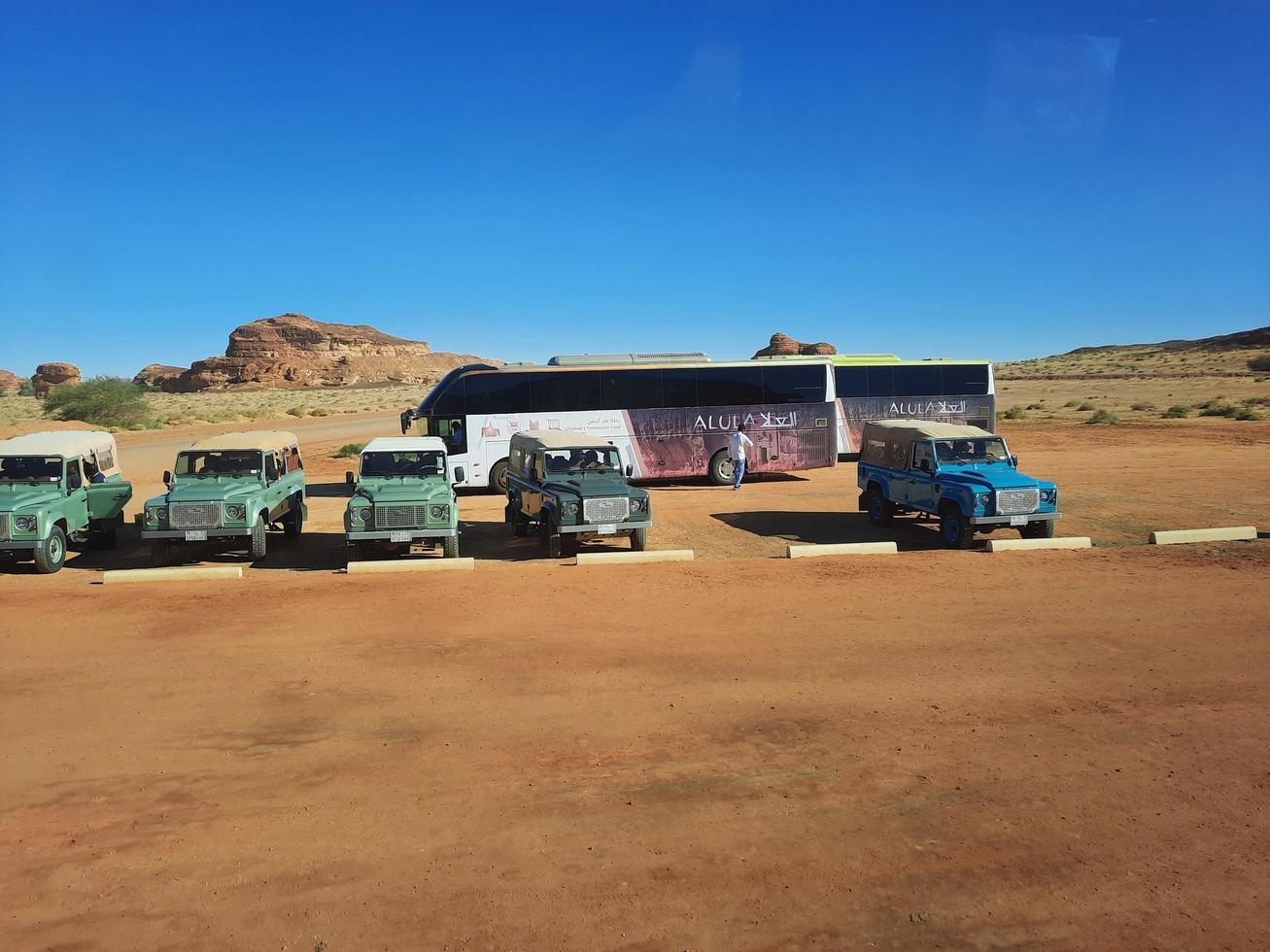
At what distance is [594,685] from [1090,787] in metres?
4.12

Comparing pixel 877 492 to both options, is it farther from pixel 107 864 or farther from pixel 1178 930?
pixel 107 864

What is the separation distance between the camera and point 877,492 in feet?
57.4

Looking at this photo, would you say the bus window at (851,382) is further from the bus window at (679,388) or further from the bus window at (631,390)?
the bus window at (631,390)

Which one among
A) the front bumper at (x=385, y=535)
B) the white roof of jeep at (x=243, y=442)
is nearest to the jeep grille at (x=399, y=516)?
the front bumper at (x=385, y=535)

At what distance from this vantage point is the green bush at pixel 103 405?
52.7 metres

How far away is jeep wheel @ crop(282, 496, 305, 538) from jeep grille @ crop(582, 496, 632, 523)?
6.11 m

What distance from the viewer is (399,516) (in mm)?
13539

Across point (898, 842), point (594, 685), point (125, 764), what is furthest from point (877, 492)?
point (125, 764)

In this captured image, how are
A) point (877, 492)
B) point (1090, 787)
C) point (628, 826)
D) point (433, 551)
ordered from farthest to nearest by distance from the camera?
point (877, 492)
point (433, 551)
point (1090, 787)
point (628, 826)

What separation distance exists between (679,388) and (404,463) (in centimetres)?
1093

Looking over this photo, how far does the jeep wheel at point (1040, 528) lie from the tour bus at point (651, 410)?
1052cm

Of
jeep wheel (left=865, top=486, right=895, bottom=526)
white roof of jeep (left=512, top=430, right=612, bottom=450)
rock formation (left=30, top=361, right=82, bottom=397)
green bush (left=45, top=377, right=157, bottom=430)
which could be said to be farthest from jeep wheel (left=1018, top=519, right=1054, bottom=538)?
rock formation (left=30, top=361, right=82, bottom=397)

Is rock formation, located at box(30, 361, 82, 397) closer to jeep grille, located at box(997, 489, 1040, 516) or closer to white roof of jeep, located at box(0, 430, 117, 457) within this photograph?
white roof of jeep, located at box(0, 430, 117, 457)

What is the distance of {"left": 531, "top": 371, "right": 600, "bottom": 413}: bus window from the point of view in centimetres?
2336
